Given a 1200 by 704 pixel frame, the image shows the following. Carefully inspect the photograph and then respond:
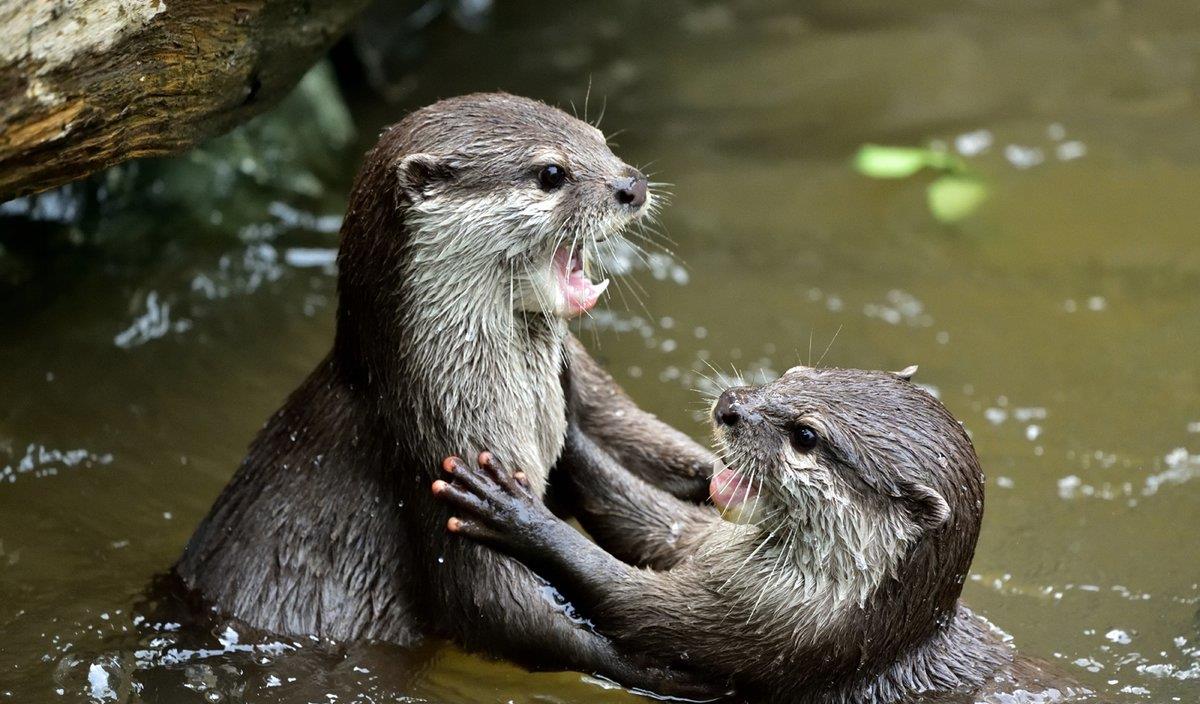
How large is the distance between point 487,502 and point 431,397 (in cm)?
26

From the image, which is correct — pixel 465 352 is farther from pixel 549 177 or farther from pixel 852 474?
pixel 852 474

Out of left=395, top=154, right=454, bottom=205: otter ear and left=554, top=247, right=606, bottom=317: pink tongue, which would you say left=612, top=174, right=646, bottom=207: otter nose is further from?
left=395, top=154, right=454, bottom=205: otter ear

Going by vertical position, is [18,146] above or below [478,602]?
above

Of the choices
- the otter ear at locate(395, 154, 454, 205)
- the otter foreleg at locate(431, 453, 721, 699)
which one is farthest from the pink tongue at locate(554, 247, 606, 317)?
the otter foreleg at locate(431, 453, 721, 699)

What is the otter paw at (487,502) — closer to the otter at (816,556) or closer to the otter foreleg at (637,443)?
the otter at (816,556)

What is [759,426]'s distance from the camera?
9.71ft

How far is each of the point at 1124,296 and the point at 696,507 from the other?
220 cm

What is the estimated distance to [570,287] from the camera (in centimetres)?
306

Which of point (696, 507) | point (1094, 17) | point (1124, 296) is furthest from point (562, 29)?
point (696, 507)

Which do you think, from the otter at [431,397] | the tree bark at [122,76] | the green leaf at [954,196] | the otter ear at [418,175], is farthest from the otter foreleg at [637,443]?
the green leaf at [954,196]

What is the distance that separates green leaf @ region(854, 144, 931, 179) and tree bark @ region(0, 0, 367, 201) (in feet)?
8.89

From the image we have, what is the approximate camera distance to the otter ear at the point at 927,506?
2742 mm

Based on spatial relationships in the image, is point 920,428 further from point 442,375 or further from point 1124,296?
point 1124,296

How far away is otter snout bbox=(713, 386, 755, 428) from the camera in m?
2.98
